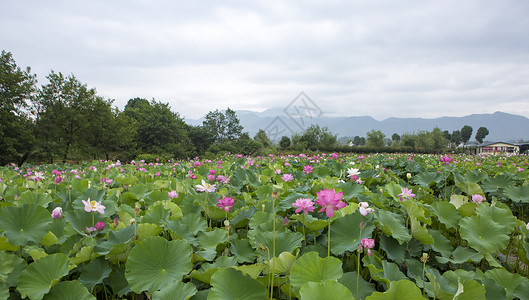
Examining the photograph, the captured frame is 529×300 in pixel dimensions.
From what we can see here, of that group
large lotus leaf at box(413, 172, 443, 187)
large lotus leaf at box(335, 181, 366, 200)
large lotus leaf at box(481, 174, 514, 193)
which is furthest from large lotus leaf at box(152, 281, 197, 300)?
large lotus leaf at box(481, 174, 514, 193)

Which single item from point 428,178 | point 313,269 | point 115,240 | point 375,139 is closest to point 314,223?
point 313,269

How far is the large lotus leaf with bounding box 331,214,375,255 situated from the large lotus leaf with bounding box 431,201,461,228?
0.68 m

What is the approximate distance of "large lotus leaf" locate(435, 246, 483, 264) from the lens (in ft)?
4.79

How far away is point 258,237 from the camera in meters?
1.30

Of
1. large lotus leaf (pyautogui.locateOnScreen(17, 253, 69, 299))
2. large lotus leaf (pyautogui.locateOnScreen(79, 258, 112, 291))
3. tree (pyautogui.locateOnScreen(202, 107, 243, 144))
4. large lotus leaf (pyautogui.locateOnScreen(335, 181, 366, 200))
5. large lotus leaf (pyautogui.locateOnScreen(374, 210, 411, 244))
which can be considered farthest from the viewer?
tree (pyautogui.locateOnScreen(202, 107, 243, 144))

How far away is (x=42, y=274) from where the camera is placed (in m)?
1.06

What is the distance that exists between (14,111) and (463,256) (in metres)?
30.3

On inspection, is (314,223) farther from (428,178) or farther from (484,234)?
(428,178)

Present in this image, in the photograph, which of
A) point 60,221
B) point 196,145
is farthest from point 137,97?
point 60,221

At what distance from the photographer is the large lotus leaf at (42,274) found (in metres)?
1.02

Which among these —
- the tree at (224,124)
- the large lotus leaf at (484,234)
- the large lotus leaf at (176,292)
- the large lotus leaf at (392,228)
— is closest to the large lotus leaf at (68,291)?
the large lotus leaf at (176,292)

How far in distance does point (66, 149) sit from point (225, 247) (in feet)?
96.3

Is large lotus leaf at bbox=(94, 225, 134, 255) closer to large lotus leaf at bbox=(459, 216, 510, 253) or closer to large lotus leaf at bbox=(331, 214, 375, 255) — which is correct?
large lotus leaf at bbox=(331, 214, 375, 255)

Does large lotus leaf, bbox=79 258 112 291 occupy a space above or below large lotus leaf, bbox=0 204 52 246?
below
